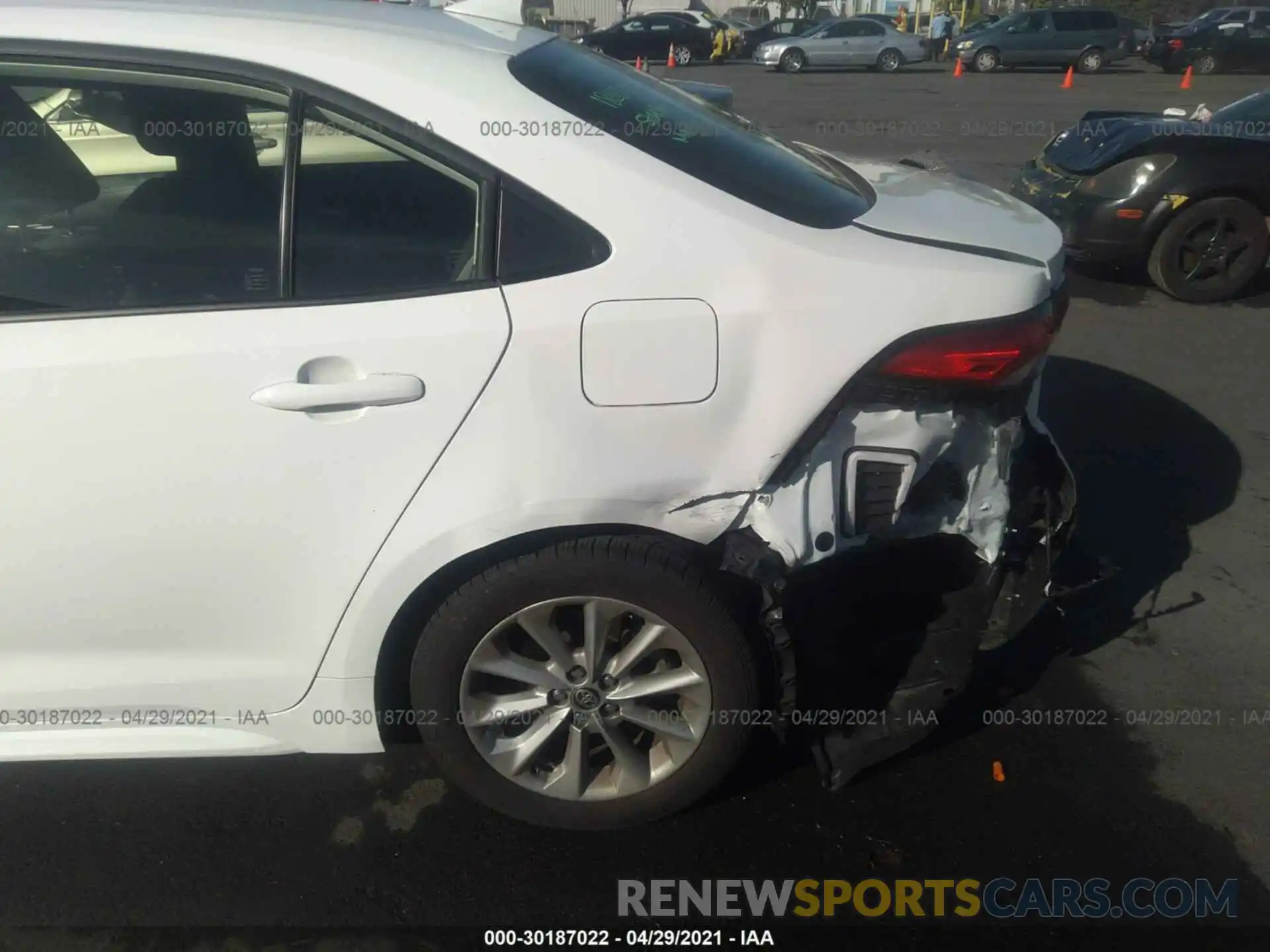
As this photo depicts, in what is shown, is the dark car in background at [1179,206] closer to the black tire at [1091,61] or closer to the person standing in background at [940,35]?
A: the black tire at [1091,61]

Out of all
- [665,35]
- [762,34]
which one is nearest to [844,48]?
[665,35]

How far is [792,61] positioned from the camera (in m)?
27.3

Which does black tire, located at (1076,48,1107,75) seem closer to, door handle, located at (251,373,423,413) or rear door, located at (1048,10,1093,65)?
rear door, located at (1048,10,1093,65)

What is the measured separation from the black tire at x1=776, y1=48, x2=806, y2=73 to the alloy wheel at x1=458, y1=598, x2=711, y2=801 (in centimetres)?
2759

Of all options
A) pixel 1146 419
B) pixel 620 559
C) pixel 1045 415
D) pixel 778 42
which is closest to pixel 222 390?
pixel 620 559

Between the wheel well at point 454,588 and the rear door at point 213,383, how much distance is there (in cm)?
15


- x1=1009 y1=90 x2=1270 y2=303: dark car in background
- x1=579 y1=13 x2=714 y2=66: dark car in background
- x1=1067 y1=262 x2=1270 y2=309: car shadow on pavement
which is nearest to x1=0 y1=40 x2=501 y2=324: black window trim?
x1=1009 y1=90 x2=1270 y2=303: dark car in background

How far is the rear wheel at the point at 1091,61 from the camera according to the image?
2589 centimetres

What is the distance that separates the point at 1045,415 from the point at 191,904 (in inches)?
154

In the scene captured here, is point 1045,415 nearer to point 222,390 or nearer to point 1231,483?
point 1231,483

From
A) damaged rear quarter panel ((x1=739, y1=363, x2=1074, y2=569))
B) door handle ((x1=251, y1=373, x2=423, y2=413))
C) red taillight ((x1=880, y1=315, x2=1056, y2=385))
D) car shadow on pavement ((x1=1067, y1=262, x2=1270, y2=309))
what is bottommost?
car shadow on pavement ((x1=1067, y1=262, x2=1270, y2=309))

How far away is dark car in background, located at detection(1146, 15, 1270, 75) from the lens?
24281 mm

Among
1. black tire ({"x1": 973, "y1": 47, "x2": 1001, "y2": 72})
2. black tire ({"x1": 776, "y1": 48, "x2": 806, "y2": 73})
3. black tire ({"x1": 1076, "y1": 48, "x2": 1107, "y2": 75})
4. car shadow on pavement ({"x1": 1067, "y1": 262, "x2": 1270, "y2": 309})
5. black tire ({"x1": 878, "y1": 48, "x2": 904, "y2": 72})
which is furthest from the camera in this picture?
black tire ({"x1": 878, "y1": 48, "x2": 904, "y2": 72})

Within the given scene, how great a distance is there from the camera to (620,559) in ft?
7.29
